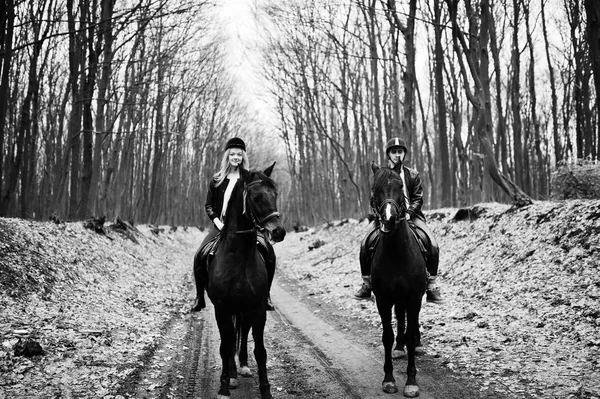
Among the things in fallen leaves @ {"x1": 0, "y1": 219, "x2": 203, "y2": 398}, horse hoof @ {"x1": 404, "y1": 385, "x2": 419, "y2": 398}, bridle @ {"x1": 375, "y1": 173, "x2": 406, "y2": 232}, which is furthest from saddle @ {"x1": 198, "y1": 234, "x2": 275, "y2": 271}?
horse hoof @ {"x1": 404, "y1": 385, "x2": 419, "y2": 398}

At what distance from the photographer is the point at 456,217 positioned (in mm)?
14367

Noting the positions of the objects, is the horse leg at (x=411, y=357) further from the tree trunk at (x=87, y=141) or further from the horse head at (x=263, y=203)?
the tree trunk at (x=87, y=141)

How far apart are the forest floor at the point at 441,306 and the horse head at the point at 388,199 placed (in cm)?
221

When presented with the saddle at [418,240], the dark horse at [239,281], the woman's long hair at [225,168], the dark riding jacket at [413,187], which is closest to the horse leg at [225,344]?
Answer: the dark horse at [239,281]

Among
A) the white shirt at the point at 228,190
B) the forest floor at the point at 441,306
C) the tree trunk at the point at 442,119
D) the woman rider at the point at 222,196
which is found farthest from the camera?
the tree trunk at the point at 442,119

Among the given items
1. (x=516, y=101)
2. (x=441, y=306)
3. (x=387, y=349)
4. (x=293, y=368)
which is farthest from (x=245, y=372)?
(x=516, y=101)

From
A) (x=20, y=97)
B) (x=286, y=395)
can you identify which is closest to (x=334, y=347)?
(x=286, y=395)

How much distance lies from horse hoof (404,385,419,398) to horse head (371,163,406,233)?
5.86 feet

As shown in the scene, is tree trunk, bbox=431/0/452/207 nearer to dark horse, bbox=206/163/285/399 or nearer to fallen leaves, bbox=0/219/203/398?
fallen leaves, bbox=0/219/203/398

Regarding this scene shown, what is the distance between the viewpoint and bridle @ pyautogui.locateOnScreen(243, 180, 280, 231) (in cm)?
438

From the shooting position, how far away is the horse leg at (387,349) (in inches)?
204

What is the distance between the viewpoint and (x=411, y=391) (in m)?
5.02

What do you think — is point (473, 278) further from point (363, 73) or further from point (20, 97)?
point (20, 97)

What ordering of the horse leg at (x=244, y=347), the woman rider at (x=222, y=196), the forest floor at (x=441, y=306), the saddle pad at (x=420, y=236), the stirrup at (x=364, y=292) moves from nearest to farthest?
the forest floor at (x=441, y=306) < the woman rider at (x=222, y=196) < the horse leg at (x=244, y=347) < the saddle pad at (x=420, y=236) < the stirrup at (x=364, y=292)
